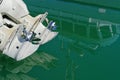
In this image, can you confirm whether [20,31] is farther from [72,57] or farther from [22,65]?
[72,57]

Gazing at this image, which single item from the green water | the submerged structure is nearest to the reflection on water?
the green water

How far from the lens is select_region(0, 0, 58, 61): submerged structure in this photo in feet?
16.9

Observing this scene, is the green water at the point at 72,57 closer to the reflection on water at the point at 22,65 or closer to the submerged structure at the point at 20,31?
the reflection on water at the point at 22,65

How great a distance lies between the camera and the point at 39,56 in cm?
571

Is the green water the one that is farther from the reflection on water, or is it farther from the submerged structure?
the submerged structure

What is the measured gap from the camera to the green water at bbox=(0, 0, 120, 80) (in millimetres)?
5191

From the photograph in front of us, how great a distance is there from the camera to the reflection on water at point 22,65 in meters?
5.08

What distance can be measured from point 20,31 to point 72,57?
3.30ft

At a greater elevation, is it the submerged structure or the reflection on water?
the submerged structure

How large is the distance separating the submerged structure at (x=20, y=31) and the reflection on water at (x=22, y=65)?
175 millimetres

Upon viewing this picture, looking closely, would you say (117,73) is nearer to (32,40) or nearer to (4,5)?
(32,40)

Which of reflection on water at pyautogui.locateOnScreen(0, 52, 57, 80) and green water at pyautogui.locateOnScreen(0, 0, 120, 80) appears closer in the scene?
reflection on water at pyautogui.locateOnScreen(0, 52, 57, 80)

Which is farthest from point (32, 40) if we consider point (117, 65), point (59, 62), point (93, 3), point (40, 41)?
point (93, 3)

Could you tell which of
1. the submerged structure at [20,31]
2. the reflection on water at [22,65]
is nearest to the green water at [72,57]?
the reflection on water at [22,65]
